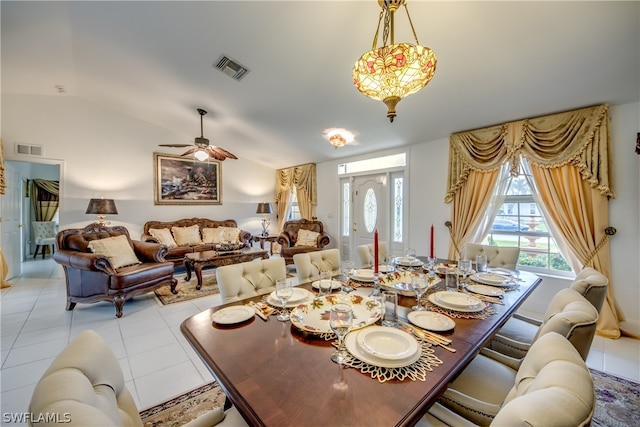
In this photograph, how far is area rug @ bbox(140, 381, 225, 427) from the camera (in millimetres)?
1570

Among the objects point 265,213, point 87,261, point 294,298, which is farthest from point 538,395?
point 265,213

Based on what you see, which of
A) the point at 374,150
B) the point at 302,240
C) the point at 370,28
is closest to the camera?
the point at 370,28

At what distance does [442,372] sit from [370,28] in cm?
249

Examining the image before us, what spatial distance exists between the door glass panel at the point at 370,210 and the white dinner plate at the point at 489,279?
282cm

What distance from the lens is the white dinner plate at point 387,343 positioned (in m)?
0.92

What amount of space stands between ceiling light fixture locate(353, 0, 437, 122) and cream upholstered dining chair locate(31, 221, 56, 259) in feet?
26.8

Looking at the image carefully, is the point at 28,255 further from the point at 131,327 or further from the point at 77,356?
the point at 77,356

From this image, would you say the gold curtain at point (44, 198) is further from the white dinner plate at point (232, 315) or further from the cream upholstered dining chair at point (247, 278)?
the white dinner plate at point (232, 315)

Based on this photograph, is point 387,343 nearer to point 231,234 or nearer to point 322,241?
point 322,241

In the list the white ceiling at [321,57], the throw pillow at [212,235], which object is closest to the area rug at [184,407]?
the white ceiling at [321,57]

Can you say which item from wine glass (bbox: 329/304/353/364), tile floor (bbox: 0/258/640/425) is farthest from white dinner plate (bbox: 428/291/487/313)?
tile floor (bbox: 0/258/640/425)

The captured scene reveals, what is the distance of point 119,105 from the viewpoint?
4.68 meters

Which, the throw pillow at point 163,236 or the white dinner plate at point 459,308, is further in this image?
the throw pillow at point 163,236

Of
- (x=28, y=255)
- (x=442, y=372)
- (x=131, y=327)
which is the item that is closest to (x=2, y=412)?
(x=131, y=327)
